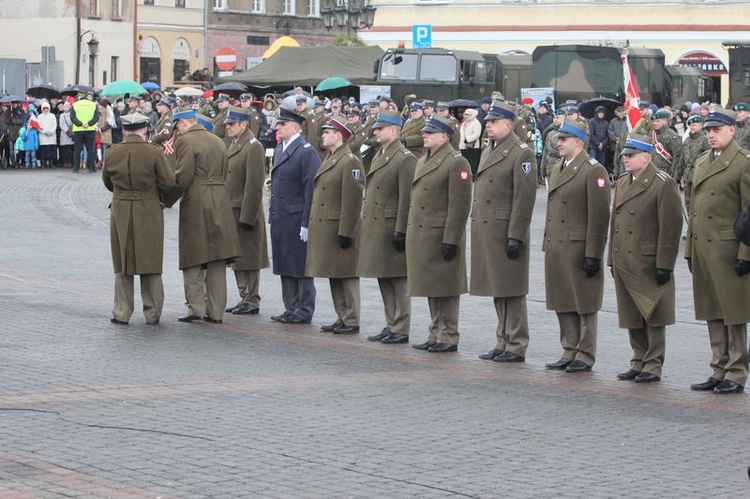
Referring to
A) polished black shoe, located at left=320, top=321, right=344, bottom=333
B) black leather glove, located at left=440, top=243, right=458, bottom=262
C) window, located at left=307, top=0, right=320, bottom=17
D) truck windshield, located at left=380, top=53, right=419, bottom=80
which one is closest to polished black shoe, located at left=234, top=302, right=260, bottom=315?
polished black shoe, located at left=320, top=321, right=344, bottom=333

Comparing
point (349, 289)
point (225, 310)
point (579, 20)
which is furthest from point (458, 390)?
point (579, 20)

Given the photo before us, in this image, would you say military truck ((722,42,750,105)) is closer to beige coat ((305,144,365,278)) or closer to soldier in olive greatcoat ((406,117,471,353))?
beige coat ((305,144,365,278))

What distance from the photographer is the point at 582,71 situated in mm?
45688

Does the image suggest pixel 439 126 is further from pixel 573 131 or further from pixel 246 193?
pixel 246 193

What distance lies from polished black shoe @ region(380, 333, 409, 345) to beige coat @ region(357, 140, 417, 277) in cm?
53

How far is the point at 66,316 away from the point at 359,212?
2.87 meters

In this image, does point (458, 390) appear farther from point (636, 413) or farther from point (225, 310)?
point (225, 310)

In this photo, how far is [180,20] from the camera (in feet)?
245

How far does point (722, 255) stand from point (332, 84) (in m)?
35.1

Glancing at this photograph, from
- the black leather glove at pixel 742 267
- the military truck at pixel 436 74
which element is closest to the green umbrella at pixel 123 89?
the military truck at pixel 436 74

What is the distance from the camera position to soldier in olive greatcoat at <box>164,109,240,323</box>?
568 inches

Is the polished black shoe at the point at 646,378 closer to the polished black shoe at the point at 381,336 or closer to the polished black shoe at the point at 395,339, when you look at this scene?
the polished black shoe at the point at 395,339

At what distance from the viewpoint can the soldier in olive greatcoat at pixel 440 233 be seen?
13078 mm

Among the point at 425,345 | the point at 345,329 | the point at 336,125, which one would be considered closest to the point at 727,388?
the point at 425,345
